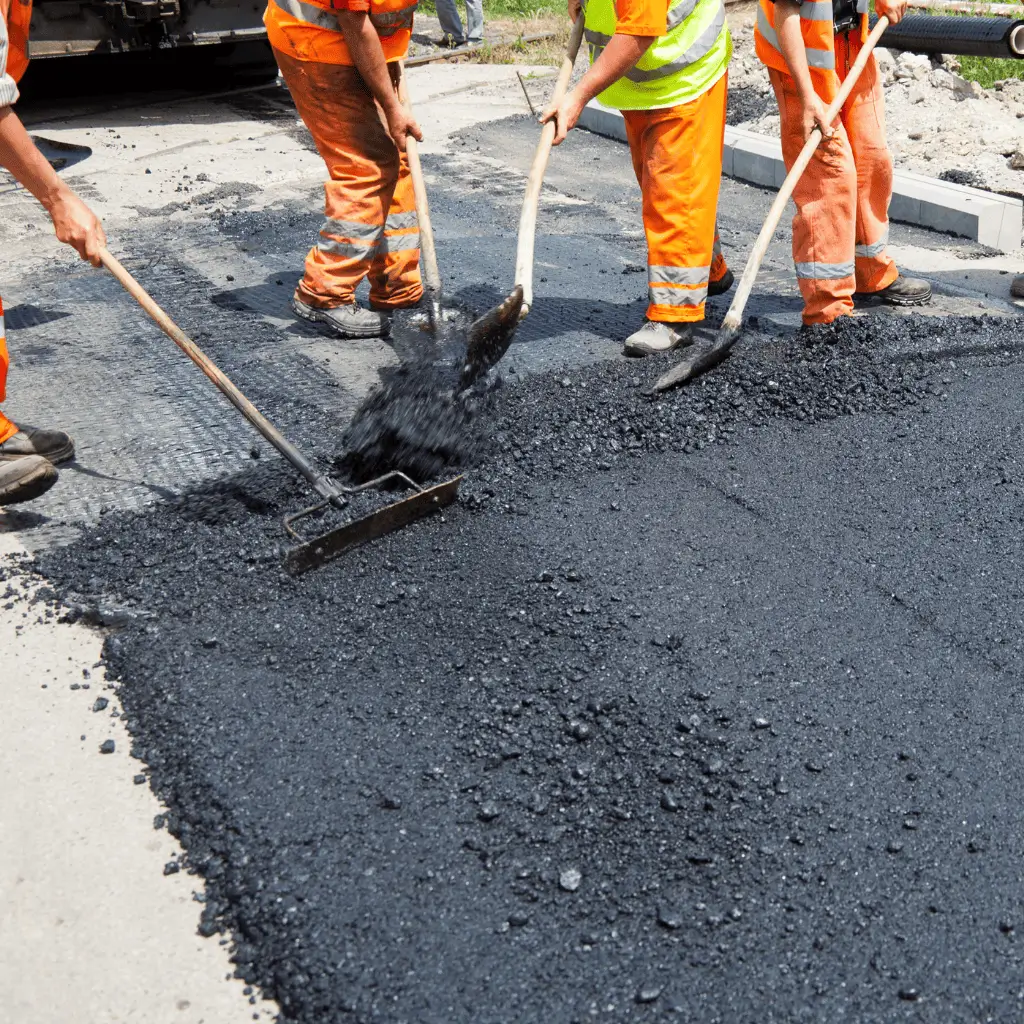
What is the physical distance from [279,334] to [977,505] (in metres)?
2.53

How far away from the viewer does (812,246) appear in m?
3.95

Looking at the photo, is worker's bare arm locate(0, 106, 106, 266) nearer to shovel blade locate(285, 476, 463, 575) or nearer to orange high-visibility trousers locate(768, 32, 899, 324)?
shovel blade locate(285, 476, 463, 575)

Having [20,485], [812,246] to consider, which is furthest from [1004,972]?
[812,246]

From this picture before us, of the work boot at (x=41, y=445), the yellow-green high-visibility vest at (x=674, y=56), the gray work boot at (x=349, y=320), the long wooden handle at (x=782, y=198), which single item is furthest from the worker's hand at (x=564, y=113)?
the work boot at (x=41, y=445)

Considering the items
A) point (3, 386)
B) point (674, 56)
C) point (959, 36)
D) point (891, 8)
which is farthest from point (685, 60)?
point (959, 36)

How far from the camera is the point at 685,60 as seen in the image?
3.52 m

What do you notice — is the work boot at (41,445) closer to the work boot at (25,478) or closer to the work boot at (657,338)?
the work boot at (25,478)

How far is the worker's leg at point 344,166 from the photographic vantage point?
3.80m

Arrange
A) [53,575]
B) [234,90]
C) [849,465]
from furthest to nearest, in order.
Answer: [234,90], [849,465], [53,575]

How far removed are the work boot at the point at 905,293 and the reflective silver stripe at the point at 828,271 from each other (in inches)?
17.4

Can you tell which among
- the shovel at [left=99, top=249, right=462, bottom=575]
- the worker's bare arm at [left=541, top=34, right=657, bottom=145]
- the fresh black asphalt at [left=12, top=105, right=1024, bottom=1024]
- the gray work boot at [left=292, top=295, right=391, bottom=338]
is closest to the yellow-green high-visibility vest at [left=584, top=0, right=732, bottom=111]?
the worker's bare arm at [left=541, top=34, right=657, bottom=145]

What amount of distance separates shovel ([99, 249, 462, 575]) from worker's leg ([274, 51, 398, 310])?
1269 mm

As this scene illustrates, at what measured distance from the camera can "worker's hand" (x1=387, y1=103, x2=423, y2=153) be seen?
369 cm

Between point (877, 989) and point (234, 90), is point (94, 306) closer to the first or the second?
point (877, 989)
